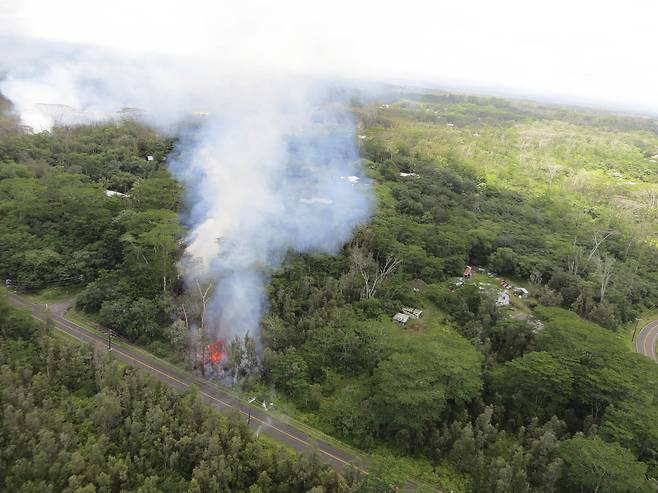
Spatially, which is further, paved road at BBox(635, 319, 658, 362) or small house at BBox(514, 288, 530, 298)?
small house at BBox(514, 288, 530, 298)

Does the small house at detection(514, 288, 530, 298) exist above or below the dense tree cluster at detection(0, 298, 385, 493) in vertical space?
below

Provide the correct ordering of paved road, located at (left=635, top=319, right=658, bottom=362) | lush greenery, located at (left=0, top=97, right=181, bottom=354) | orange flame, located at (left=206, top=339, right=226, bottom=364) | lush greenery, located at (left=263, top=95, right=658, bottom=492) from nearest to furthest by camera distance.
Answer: lush greenery, located at (left=263, top=95, right=658, bottom=492)
orange flame, located at (left=206, top=339, right=226, bottom=364)
lush greenery, located at (left=0, top=97, right=181, bottom=354)
paved road, located at (left=635, top=319, right=658, bottom=362)

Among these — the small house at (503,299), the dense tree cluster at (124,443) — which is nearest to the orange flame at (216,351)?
the dense tree cluster at (124,443)

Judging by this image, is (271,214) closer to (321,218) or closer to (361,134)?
(321,218)

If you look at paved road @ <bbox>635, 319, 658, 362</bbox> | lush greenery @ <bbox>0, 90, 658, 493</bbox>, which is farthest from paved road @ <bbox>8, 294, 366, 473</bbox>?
paved road @ <bbox>635, 319, 658, 362</bbox>

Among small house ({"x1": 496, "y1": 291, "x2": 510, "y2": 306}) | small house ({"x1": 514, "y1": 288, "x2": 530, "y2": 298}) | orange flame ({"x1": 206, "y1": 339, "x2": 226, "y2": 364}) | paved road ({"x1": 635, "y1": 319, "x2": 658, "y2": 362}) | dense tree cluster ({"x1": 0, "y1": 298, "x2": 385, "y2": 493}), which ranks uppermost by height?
dense tree cluster ({"x1": 0, "y1": 298, "x2": 385, "y2": 493})

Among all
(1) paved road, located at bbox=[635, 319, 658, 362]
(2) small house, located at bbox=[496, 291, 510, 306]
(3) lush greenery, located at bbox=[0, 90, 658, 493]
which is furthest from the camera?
(2) small house, located at bbox=[496, 291, 510, 306]

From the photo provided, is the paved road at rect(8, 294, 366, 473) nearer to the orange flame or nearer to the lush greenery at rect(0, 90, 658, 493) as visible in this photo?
the lush greenery at rect(0, 90, 658, 493)

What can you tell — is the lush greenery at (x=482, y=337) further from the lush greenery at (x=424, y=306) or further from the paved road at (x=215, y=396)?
the paved road at (x=215, y=396)
